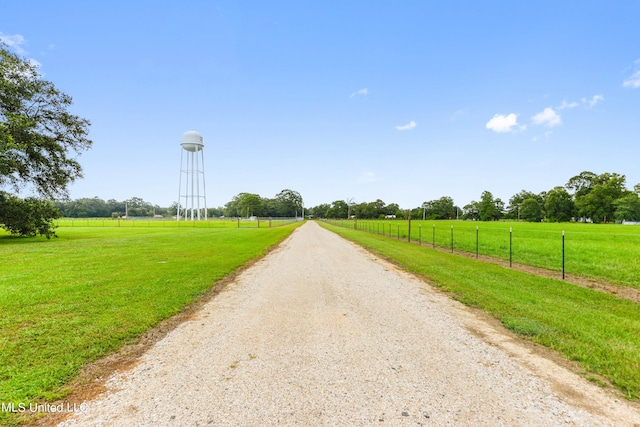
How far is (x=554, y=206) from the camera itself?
279 feet

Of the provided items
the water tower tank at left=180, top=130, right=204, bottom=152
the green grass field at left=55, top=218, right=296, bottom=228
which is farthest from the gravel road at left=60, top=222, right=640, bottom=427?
the water tower tank at left=180, top=130, right=204, bottom=152

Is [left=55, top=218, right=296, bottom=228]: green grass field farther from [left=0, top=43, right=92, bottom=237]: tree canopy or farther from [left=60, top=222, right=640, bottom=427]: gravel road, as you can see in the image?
[left=60, top=222, right=640, bottom=427]: gravel road

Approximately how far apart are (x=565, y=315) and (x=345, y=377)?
175 inches

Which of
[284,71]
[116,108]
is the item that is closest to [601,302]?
[284,71]

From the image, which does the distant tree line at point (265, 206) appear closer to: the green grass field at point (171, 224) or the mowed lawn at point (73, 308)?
the green grass field at point (171, 224)

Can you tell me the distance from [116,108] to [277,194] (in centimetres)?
12075

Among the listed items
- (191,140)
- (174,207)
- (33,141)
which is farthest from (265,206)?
(33,141)

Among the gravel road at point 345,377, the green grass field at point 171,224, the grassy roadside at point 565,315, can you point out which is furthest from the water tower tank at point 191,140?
the gravel road at point 345,377

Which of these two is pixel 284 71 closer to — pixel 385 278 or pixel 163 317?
pixel 385 278

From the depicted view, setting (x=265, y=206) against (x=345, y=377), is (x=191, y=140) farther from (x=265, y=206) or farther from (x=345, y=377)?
(x=345, y=377)

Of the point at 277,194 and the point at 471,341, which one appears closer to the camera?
the point at 471,341

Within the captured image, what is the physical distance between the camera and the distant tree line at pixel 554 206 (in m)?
76.0

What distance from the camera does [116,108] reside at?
24.2m

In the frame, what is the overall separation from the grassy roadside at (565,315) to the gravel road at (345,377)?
397 millimetres
